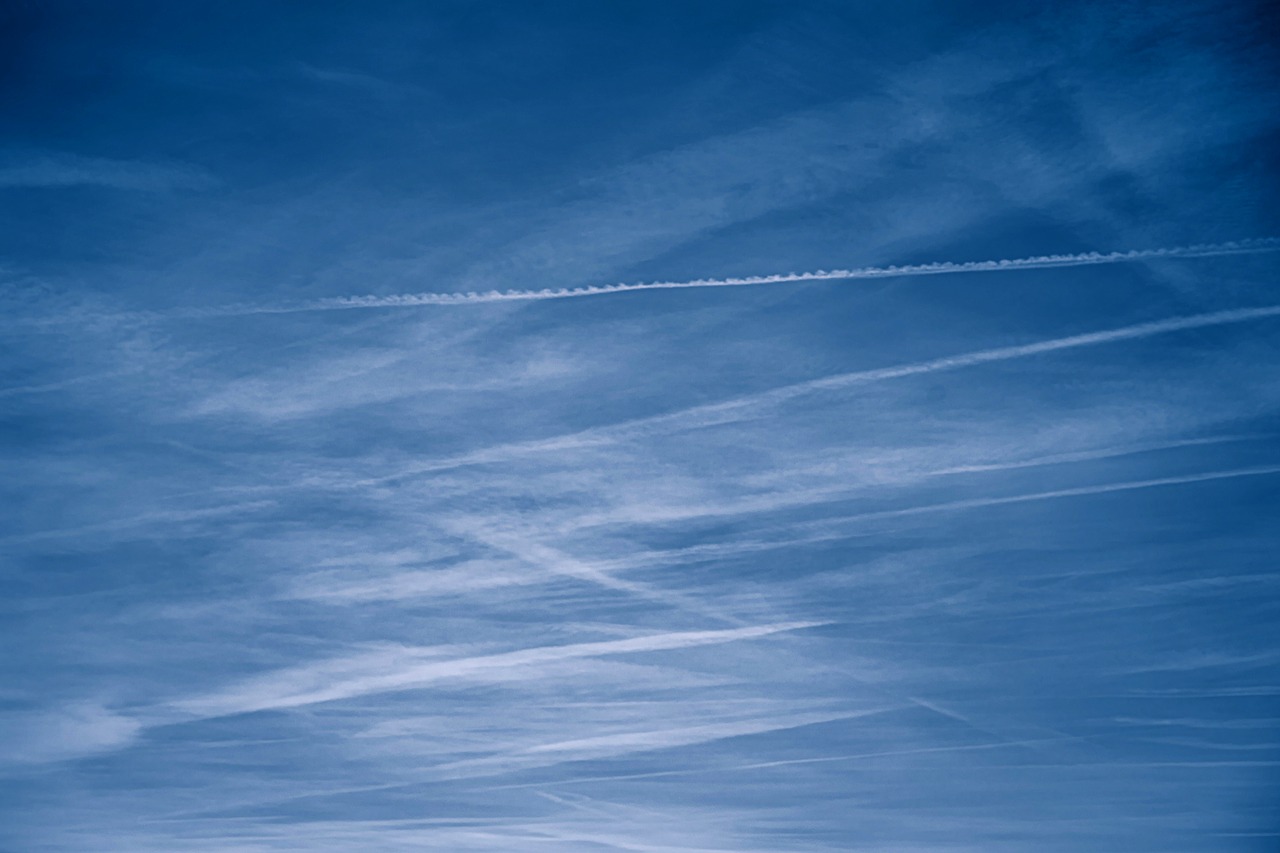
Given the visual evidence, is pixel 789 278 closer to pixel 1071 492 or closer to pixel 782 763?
pixel 1071 492

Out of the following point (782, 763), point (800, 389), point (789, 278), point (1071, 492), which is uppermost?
point (789, 278)

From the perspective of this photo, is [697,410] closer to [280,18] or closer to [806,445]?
[806,445]

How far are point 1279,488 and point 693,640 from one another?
3.93ft

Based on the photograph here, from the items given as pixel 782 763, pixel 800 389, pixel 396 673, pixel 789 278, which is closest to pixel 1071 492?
pixel 800 389

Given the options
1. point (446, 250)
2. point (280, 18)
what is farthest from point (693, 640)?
point (280, 18)

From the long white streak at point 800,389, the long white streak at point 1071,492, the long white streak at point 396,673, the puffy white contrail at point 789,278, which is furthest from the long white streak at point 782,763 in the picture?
the puffy white contrail at point 789,278

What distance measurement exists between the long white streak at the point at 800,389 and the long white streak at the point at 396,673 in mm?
454

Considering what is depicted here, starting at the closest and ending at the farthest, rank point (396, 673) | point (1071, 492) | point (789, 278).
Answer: point (789, 278) < point (1071, 492) < point (396, 673)

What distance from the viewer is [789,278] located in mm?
1492

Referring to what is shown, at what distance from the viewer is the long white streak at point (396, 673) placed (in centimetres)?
179

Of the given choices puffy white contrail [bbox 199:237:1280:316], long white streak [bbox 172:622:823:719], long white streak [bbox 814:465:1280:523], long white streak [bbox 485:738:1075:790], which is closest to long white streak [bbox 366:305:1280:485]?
puffy white contrail [bbox 199:237:1280:316]

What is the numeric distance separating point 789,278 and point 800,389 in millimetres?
216

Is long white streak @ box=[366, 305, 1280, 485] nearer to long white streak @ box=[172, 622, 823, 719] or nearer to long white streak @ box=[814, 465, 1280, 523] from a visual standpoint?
long white streak @ box=[814, 465, 1280, 523]

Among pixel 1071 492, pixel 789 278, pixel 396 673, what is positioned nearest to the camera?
pixel 789 278
